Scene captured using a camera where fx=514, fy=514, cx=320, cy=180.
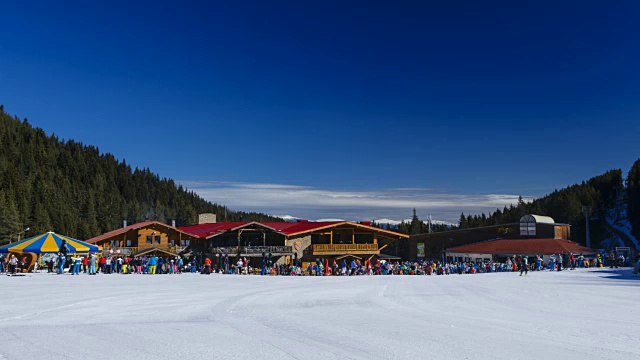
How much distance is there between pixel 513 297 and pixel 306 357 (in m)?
10.8

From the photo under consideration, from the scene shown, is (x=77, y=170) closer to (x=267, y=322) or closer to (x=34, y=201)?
(x=34, y=201)

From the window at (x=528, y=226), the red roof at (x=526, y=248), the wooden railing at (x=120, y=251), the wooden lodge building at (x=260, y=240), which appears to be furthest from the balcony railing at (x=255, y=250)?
the window at (x=528, y=226)

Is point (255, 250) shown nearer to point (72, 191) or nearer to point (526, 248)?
point (526, 248)

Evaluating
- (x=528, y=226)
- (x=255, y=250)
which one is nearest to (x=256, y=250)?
(x=255, y=250)

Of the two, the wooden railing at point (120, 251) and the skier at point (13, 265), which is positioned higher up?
the wooden railing at point (120, 251)

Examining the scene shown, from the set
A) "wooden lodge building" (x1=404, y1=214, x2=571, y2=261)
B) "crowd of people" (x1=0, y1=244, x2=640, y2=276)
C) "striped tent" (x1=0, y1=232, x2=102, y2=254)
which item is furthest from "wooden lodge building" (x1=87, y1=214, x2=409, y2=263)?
"striped tent" (x1=0, y1=232, x2=102, y2=254)

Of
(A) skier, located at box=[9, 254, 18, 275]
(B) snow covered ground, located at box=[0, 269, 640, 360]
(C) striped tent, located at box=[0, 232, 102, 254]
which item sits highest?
(C) striped tent, located at box=[0, 232, 102, 254]

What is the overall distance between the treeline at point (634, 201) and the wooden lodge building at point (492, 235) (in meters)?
24.0

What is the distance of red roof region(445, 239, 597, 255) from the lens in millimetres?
45094

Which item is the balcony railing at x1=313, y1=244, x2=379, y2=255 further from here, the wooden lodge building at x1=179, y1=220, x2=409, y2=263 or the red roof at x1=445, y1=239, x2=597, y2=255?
the red roof at x1=445, y1=239, x2=597, y2=255

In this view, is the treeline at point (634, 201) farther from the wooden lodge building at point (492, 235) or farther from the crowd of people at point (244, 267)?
the crowd of people at point (244, 267)

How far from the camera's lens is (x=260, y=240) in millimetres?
48250

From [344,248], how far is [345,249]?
13 centimetres

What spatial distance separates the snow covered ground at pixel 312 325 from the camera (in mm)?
7805
